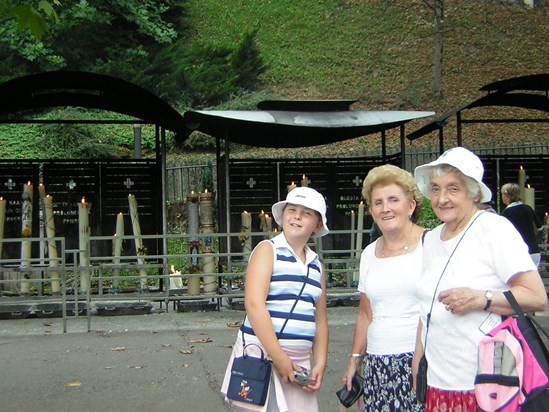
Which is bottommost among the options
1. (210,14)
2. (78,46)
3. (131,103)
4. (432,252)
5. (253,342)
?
(253,342)

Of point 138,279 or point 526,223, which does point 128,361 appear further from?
point 526,223

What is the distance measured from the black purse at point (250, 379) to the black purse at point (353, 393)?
474 mm

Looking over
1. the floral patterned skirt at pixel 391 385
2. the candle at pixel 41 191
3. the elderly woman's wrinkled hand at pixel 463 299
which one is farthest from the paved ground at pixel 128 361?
the elderly woman's wrinkled hand at pixel 463 299

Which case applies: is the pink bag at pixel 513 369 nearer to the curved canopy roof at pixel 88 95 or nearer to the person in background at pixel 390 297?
the person in background at pixel 390 297

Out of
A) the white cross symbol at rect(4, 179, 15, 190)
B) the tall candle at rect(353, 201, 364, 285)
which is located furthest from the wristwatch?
the white cross symbol at rect(4, 179, 15, 190)

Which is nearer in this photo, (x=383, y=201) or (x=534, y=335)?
(x=534, y=335)

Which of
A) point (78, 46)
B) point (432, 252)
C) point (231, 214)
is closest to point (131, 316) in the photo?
point (231, 214)

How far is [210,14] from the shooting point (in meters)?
42.3

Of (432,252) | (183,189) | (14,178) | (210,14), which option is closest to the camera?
(432,252)

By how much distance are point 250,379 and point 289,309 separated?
0.40 meters

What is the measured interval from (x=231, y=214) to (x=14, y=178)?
3115mm

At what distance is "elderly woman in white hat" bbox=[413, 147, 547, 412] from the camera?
3.89 m

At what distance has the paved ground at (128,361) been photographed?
25.9ft

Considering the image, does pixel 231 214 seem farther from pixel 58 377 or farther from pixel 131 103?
pixel 58 377
